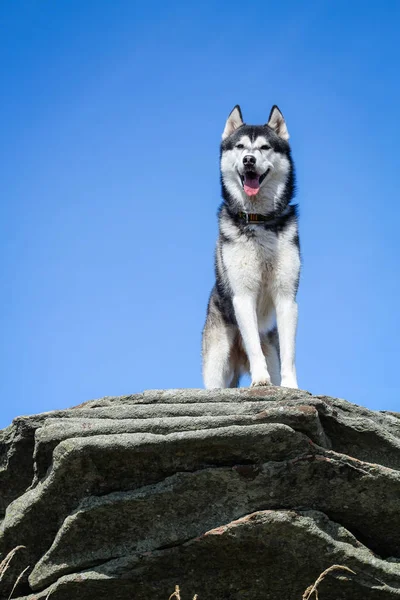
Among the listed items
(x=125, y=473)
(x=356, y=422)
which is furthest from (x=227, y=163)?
(x=125, y=473)

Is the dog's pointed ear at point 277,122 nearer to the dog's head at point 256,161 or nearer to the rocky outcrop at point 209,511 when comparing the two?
the dog's head at point 256,161

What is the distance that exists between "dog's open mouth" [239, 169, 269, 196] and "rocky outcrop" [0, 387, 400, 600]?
3580mm

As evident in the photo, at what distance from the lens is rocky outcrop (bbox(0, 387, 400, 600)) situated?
527 cm

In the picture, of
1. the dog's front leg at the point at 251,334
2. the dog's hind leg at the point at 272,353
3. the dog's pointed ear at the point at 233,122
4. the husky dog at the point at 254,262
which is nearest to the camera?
the dog's front leg at the point at 251,334

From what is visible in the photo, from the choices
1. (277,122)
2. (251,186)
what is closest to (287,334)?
(251,186)

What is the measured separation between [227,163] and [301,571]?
200 inches

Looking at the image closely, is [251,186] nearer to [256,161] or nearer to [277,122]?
[256,161]

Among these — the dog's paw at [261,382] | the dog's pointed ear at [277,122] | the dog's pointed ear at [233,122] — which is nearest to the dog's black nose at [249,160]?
the dog's pointed ear at [277,122]

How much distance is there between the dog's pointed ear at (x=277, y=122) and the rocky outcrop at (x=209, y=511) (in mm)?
4600

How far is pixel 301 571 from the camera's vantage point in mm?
5348

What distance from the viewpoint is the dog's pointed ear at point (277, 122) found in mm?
9297

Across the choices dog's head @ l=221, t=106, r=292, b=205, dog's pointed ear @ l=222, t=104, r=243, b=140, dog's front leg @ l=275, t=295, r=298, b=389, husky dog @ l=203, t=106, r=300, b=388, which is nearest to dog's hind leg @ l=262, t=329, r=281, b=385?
husky dog @ l=203, t=106, r=300, b=388

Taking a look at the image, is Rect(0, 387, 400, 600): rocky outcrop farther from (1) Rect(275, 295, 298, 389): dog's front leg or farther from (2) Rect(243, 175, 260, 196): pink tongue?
(2) Rect(243, 175, 260, 196): pink tongue

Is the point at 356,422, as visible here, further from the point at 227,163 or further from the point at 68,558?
the point at 227,163
